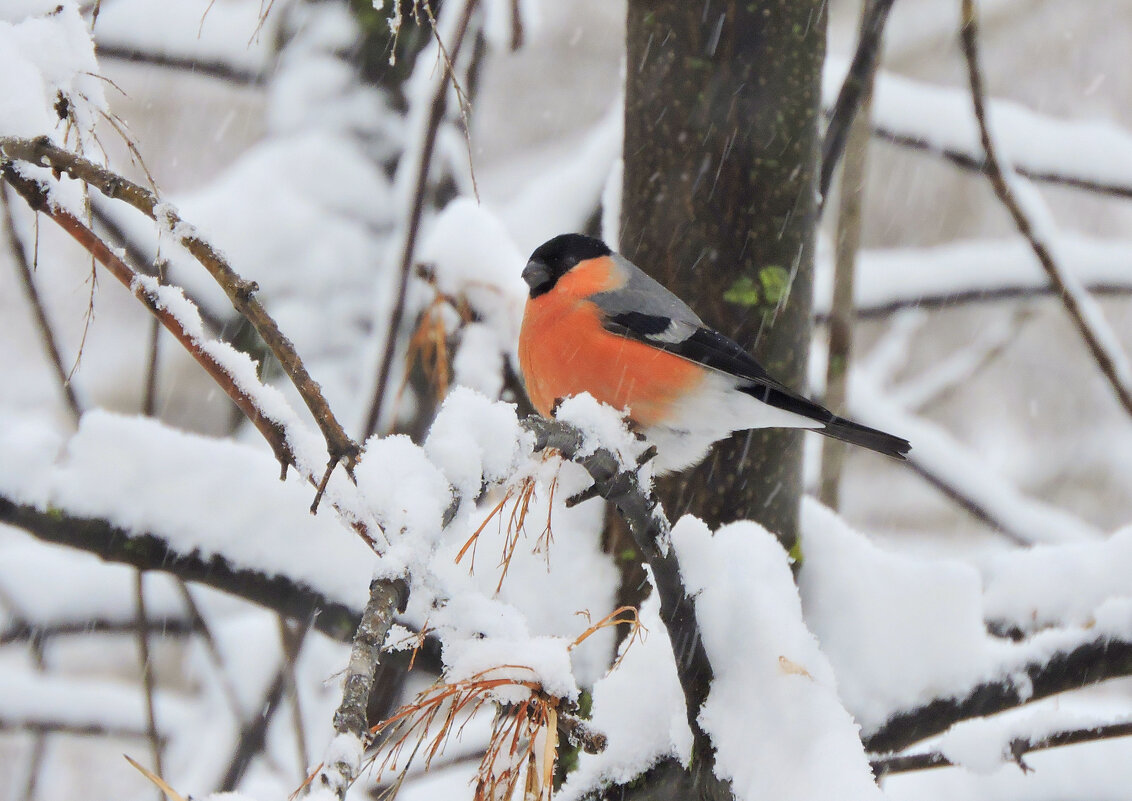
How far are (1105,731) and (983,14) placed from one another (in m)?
7.17

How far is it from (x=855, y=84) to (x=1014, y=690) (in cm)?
109

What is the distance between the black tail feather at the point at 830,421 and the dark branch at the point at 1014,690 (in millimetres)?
439

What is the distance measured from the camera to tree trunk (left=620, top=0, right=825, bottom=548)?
1790mm

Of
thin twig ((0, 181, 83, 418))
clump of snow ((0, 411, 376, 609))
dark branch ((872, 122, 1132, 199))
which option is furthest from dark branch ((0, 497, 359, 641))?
dark branch ((872, 122, 1132, 199))

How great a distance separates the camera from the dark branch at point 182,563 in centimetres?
151

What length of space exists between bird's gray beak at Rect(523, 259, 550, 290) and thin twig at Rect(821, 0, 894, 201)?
2.04 feet

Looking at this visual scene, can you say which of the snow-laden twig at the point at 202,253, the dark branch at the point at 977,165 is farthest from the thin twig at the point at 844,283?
the snow-laden twig at the point at 202,253

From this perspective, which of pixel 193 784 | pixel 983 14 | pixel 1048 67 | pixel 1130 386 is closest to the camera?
pixel 1130 386

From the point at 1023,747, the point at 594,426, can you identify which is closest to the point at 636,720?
the point at 594,426

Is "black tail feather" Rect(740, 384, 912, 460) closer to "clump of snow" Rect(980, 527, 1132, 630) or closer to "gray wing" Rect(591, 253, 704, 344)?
"gray wing" Rect(591, 253, 704, 344)

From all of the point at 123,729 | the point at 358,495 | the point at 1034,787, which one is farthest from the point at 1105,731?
the point at 123,729

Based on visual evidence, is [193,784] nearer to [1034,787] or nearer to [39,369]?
[1034,787]

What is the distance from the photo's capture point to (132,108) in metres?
6.79

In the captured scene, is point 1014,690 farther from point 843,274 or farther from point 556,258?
point 556,258
